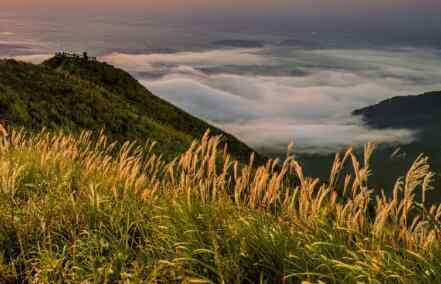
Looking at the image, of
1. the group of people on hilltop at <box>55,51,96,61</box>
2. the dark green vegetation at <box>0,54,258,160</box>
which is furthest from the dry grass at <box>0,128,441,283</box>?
the group of people on hilltop at <box>55,51,96,61</box>

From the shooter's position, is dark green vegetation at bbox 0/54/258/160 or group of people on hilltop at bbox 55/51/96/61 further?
group of people on hilltop at bbox 55/51/96/61

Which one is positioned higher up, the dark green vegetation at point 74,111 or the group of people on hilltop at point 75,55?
the group of people on hilltop at point 75,55

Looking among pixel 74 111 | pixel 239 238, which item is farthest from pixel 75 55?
pixel 239 238

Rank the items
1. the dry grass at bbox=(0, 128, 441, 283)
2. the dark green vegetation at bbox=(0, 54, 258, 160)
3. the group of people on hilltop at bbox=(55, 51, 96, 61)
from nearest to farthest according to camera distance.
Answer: the dry grass at bbox=(0, 128, 441, 283), the dark green vegetation at bbox=(0, 54, 258, 160), the group of people on hilltop at bbox=(55, 51, 96, 61)

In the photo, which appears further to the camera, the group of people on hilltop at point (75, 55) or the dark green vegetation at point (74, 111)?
the group of people on hilltop at point (75, 55)

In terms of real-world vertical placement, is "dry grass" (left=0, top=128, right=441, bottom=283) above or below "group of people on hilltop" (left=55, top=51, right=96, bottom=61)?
below

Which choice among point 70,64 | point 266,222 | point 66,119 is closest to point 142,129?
point 66,119

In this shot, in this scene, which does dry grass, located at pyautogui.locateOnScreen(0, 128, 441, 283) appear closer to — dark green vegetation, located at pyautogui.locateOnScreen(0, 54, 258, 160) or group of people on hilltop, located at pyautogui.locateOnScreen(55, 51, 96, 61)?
dark green vegetation, located at pyautogui.locateOnScreen(0, 54, 258, 160)

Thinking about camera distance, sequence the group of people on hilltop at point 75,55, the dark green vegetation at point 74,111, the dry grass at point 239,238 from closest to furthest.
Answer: the dry grass at point 239,238
the dark green vegetation at point 74,111
the group of people on hilltop at point 75,55

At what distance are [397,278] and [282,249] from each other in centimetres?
98

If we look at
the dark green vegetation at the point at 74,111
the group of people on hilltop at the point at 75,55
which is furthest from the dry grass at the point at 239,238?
the group of people on hilltop at the point at 75,55

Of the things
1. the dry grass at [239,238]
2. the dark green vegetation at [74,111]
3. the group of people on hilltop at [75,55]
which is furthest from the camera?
the group of people on hilltop at [75,55]

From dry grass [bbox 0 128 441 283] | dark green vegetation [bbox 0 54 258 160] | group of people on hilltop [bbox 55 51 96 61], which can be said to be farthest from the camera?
group of people on hilltop [bbox 55 51 96 61]

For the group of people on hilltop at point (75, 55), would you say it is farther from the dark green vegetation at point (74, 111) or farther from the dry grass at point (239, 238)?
the dry grass at point (239, 238)
